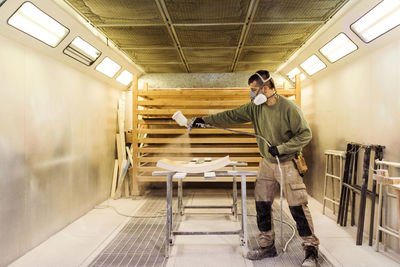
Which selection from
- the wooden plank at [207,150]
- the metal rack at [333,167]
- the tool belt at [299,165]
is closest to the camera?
the tool belt at [299,165]

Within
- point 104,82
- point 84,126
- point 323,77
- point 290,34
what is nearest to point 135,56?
point 104,82

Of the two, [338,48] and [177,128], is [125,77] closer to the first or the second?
[177,128]

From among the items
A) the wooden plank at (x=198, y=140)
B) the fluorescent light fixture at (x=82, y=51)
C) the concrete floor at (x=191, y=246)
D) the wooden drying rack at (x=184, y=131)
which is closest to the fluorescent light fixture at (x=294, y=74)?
the wooden drying rack at (x=184, y=131)

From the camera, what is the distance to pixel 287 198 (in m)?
2.33

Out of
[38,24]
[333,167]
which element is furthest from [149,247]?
[333,167]

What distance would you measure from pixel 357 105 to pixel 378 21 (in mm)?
1000

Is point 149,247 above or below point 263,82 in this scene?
below

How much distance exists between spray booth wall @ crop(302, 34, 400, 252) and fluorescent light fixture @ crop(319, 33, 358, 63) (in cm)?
9

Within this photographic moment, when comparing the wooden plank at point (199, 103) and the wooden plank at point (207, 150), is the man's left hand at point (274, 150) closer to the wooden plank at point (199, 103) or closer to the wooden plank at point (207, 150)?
the wooden plank at point (207, 150)

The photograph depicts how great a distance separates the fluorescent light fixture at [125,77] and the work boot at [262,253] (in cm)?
390

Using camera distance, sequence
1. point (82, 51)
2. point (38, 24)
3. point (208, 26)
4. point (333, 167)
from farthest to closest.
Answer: point (333, 167), point (82, 51), point (208, 26), point (38, 24)

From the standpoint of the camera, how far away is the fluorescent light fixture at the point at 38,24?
2303 mm

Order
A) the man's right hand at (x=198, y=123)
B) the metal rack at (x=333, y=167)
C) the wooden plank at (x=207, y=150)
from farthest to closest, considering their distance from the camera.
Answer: the wooden plank at (x=207, y=150), the metal rack at (x=333, y=167), the man's right hand at (x=198, y=123)

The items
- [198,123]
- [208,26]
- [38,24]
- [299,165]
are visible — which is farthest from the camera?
[208,26]
